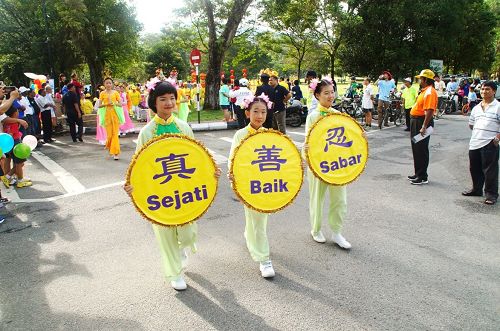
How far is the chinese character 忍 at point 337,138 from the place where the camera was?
396 centimetres

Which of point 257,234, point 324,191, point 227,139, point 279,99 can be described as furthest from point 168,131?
point 227,139

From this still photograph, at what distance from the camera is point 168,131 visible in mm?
3344

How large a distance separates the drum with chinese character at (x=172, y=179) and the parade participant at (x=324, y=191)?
1.17m

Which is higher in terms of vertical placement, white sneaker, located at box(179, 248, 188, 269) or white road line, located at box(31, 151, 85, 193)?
white road line, located at box(31, 151, 85, 193)

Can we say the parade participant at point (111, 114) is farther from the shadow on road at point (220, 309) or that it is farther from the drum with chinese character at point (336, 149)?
the drum with chinese character at point (336, 149)

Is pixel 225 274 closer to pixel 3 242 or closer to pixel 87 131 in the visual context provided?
pixel 3 242

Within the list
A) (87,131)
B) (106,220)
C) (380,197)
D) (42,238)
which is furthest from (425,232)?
(87,131)

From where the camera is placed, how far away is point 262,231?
11.9 ft

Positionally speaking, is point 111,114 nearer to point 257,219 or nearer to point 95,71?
point 257,219

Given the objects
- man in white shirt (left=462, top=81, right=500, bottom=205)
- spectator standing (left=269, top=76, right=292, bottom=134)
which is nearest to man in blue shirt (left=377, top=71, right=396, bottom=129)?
spectator standing (left=269, top=76, right=292, bottom=134)

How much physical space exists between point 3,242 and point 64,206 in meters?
1.31

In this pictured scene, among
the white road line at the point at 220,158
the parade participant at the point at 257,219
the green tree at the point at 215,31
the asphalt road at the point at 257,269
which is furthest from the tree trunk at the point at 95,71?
the parade participant at the point at 257,219

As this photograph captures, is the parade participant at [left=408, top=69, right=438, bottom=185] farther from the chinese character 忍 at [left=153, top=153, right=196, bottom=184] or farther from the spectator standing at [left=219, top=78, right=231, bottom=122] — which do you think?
the spectator standing at [left=219, top=78, right=231, bottom=122]

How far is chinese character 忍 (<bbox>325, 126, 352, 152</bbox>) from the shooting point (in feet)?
13.0
